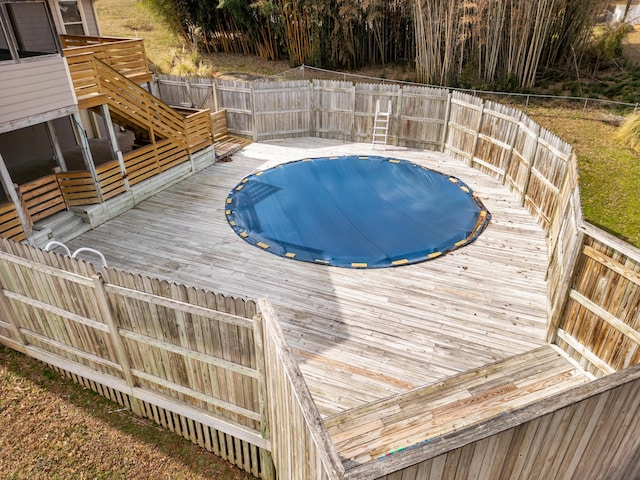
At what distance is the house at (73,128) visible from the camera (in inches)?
313

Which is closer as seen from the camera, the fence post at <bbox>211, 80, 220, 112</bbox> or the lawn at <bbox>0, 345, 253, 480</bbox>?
the lawn at <bbox>0, 345, 253, 480</bbox>

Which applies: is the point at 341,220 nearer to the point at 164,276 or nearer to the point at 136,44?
the point at 164,276

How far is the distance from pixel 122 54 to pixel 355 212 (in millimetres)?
7264

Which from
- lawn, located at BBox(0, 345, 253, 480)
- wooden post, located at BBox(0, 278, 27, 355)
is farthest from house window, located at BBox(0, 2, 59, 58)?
lawn, located at BBox(0, 345, 253, 480)

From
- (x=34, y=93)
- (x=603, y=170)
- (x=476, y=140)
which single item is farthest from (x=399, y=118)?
(x=34, y=93)

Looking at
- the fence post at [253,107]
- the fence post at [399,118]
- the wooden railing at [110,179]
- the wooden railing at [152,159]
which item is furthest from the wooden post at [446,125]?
the wooden railing at [110,179]

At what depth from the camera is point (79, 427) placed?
17.1 feet

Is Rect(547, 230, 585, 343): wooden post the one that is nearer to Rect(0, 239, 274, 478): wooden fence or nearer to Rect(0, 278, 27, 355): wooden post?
Rect(0, 239, 274, 478): wooden fence

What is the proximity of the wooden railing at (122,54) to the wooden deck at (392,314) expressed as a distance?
3559 mm

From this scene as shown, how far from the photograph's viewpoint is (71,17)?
12.8 meters

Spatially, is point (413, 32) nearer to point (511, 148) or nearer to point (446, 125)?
point (446, 125)

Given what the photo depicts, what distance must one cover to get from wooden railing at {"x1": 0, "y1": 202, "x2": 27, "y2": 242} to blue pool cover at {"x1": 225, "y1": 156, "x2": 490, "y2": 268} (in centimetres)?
404

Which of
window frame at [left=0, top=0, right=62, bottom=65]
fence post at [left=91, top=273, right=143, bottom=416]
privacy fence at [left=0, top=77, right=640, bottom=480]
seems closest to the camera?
privacy fence at [left=0, top=77, right=640, bottom=480]

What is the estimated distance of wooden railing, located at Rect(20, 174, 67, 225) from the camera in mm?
8414
